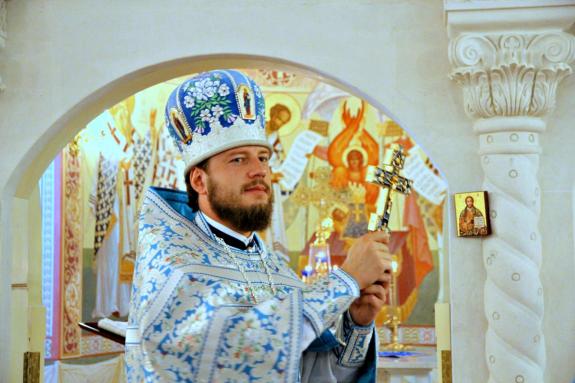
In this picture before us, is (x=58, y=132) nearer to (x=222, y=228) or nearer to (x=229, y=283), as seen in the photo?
(x=222, y=228)

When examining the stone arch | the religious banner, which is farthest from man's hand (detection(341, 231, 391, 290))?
the religious banner

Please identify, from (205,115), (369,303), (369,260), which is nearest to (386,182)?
(369,260)

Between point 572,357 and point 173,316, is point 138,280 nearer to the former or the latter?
point 173,316

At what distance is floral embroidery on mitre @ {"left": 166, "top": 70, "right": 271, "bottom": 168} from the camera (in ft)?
10.0

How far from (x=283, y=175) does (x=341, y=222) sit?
3.24ft

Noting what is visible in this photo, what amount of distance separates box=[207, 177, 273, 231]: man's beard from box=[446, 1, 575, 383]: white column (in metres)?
2.37

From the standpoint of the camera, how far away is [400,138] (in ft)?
43.1

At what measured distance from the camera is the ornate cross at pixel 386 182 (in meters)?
2.70

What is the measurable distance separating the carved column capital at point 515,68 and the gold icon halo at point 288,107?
8.22 m

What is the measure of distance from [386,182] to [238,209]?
492 millimetres

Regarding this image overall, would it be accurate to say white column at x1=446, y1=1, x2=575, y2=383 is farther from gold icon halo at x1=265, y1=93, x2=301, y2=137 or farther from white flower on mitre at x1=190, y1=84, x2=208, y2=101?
gold icon halo at x1=265, y1=93, x2=301, y2=137

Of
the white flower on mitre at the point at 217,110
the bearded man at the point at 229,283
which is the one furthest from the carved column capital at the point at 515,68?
the white flower on mitre at the point at 217,110

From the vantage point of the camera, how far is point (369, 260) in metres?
2.65

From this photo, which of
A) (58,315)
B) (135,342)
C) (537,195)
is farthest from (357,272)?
(58,315)
